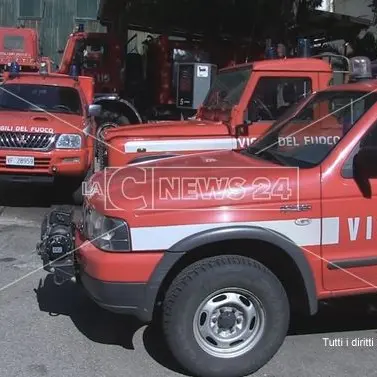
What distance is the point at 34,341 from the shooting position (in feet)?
14.6

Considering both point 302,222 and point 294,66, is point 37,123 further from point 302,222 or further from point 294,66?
point 302,222

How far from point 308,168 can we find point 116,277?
1.35 m

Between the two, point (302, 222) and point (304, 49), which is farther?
point (304, 49)

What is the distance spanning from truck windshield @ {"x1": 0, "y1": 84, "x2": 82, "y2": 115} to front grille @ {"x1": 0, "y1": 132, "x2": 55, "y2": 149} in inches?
42.9

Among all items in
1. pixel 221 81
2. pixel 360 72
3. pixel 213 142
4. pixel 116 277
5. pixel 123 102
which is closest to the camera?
pixel 116 277

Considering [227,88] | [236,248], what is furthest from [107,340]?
[227,88]

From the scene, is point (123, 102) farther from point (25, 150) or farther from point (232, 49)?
point (25, 150)

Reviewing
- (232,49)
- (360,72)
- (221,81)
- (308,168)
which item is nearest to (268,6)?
(232,49)

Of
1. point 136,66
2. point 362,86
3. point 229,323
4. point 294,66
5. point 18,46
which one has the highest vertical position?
point 18,46

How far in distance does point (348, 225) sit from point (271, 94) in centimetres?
351

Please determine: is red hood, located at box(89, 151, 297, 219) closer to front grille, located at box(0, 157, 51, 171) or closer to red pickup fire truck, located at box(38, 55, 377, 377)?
red pickup fire truck, located at box(38, 55, 377, 377)

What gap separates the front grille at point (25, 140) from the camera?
8820mm

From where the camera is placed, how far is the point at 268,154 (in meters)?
4.62

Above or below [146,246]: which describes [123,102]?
above
